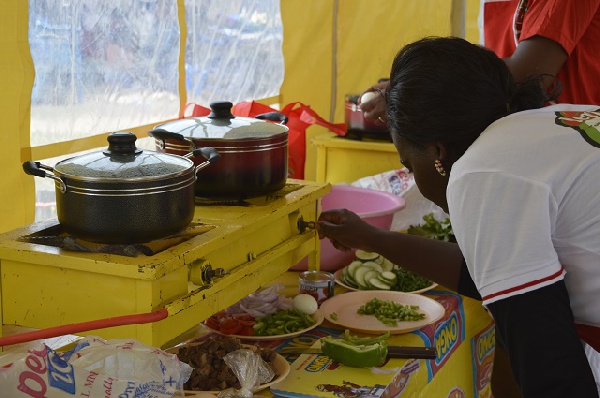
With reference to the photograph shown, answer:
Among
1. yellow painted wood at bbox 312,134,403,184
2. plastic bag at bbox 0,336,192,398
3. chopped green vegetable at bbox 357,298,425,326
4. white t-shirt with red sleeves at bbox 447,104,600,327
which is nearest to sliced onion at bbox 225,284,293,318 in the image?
chopped green vegetable at bbox 357,298,425,326

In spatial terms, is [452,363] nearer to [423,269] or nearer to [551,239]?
[423,269]

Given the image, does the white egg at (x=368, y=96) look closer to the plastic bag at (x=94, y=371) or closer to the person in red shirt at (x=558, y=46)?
the person in red shirt at (x=558, y=46)

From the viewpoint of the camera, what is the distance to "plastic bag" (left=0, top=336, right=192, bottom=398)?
1.23 metres

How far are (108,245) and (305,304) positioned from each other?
2.31 feet

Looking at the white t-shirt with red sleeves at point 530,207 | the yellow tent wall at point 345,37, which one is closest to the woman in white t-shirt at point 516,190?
the white t-shirt with red sleeves at point 530,207

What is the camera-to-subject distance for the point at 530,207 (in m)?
1.35

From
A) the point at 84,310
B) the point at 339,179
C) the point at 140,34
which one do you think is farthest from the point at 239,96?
the point at 84,310

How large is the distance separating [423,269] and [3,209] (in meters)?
1.21

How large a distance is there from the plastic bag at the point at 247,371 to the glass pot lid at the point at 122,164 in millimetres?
433

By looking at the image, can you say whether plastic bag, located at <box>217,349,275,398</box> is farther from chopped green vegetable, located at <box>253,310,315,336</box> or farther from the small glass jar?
the small glass jar

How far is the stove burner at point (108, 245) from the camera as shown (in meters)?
1.62

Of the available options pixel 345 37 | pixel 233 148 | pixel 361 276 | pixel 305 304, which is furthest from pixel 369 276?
pixel 345 37

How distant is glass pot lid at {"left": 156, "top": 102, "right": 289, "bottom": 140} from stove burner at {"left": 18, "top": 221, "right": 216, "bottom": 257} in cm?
26

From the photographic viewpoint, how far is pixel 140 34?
279 centimetres
